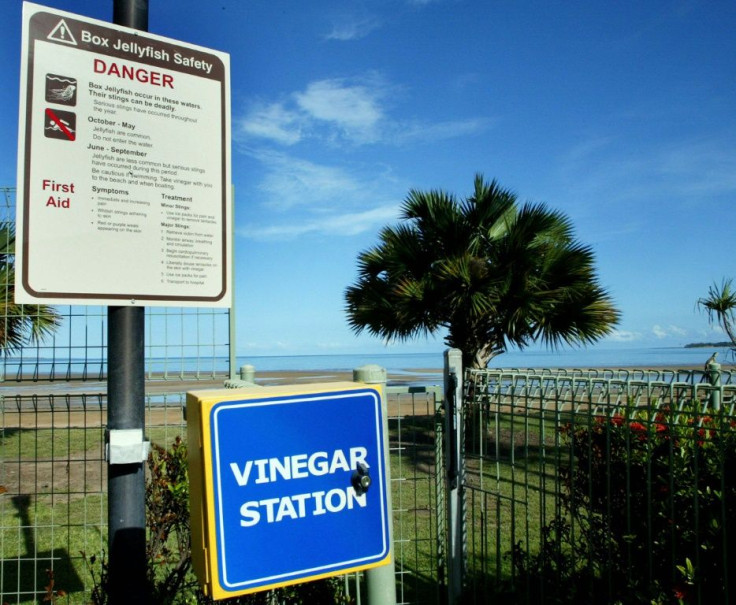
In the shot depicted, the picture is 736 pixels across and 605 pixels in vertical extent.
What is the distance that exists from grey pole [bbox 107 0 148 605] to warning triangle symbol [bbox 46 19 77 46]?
0.54ft

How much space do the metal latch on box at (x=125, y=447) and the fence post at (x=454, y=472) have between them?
6.76 feet

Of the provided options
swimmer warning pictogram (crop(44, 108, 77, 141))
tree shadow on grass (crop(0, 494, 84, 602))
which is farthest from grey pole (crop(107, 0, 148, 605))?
tree shadow on grass (crop(0, 494, 84, 602))

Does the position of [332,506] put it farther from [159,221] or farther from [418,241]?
[418,241]

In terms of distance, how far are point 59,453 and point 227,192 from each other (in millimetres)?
9287

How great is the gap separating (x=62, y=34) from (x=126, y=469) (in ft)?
4.21

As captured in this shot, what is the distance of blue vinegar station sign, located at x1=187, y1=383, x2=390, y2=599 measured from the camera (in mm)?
1369

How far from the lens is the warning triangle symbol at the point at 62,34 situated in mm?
1805

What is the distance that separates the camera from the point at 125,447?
183 cm

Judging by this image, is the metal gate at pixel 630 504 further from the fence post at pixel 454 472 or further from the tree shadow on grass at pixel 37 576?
the tree shadow on grass at pixel 37 576

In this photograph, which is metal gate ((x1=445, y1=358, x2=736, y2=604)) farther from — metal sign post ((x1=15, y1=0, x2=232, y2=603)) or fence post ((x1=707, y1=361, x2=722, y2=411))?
metal sign post ((x1=15, y1=0, x2=232, y2=603))

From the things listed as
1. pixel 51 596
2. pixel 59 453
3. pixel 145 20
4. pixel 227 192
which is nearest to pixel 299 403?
pixel 227 192

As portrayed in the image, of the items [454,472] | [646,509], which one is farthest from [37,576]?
[646,509]

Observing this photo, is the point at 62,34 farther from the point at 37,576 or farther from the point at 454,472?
the point at 37,576

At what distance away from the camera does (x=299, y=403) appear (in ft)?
4.81
